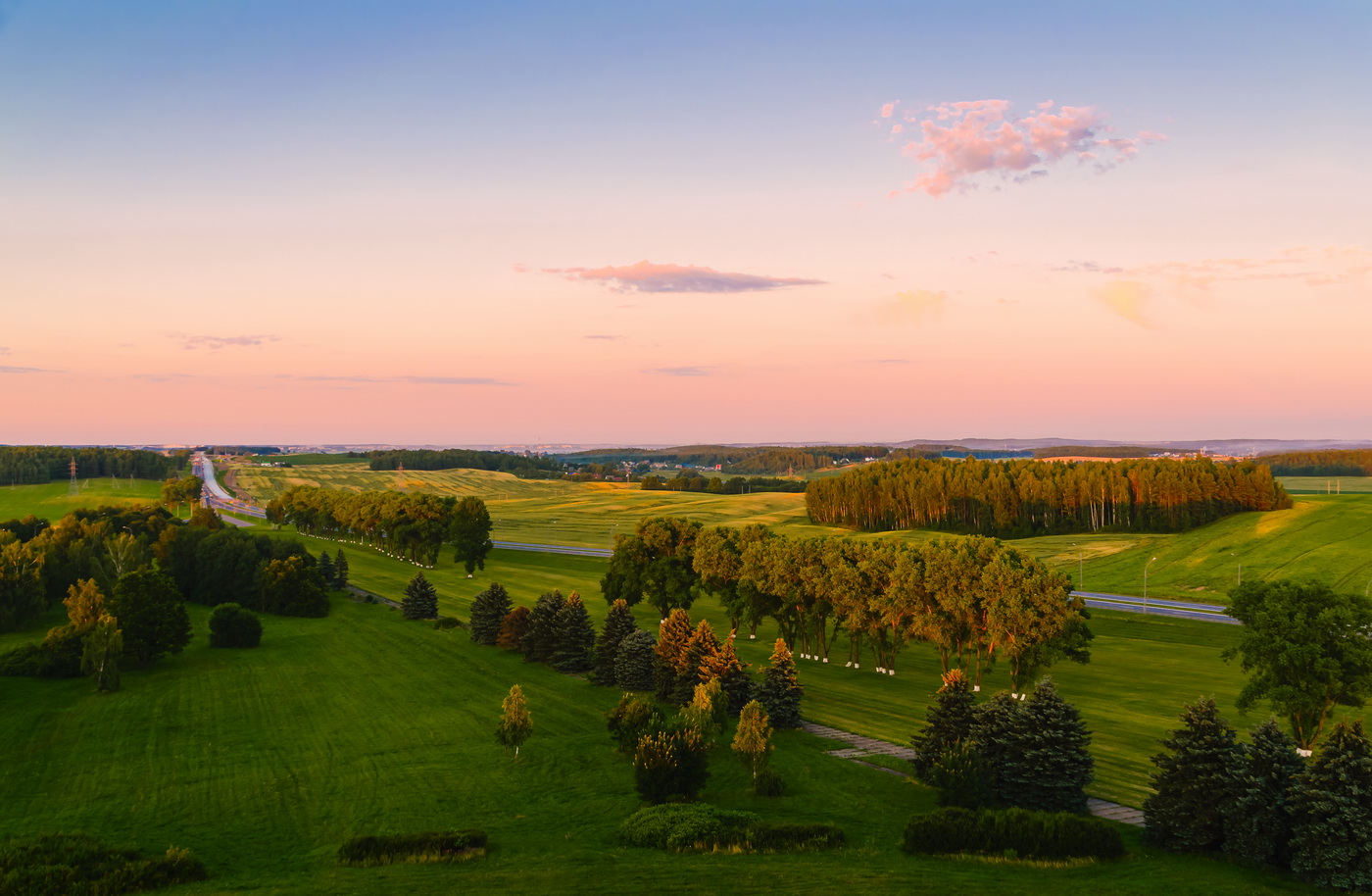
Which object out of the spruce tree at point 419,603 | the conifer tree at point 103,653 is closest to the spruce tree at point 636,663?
the spruce tree at point 419,603

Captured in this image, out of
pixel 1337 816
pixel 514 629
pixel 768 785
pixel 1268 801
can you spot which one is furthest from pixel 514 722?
pixel 1337 816

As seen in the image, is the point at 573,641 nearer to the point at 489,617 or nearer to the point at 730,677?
the point at 489,617

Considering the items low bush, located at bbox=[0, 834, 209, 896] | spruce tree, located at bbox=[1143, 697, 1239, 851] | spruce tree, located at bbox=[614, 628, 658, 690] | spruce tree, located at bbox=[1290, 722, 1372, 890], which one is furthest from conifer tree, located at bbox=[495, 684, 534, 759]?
spruce tree, located at bbox=[1290, 722, 1372, 890]

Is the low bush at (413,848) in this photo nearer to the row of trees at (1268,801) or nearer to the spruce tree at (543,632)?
the row of trees at (1268,801)

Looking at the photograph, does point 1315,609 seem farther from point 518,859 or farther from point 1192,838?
point 518,859

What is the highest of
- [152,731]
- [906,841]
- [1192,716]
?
[1192,716]

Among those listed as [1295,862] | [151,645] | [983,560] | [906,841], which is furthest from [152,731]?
[1295,862]

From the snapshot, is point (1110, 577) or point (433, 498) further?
point (433, 498)
